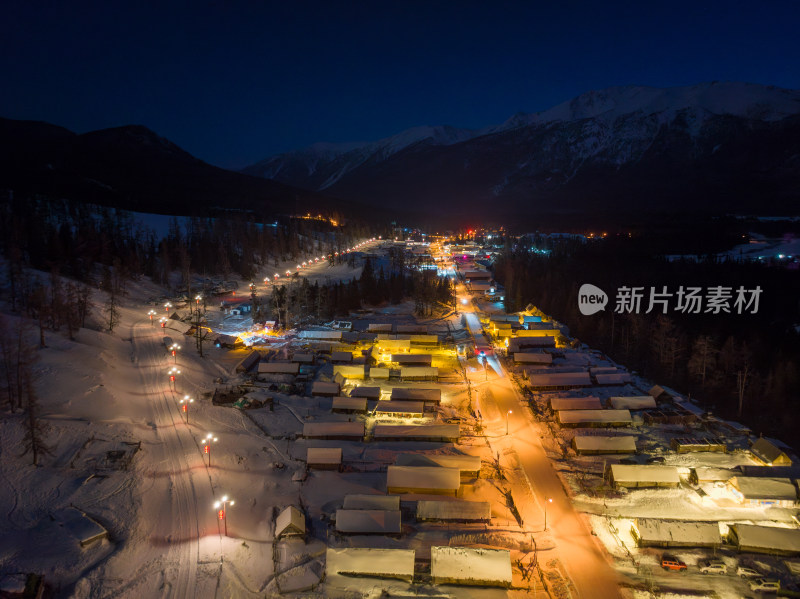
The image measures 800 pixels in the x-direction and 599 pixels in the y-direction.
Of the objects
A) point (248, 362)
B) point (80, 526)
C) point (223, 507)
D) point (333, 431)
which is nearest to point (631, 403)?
point (333, 431)

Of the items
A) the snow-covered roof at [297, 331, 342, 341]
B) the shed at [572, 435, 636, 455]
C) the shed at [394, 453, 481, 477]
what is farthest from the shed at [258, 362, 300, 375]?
the shed at [572, 435, 636, 455]

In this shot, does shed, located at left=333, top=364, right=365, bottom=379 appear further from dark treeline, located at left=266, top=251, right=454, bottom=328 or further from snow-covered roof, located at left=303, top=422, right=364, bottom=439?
dark treeline, located at left=266, top=251, right=454, bottom=328

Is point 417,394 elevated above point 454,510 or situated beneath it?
elevated above

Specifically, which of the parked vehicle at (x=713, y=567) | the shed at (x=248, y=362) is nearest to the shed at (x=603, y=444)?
the parked vehicle at (x=713, y=567)

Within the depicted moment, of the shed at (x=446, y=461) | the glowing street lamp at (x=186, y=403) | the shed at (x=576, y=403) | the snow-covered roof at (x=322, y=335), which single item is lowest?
the shed at (x=446, y=461)

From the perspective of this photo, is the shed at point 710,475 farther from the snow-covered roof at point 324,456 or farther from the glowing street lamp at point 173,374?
the glowing street lamp at point 173,374

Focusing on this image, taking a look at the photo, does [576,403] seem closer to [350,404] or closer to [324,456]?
[350,404]
